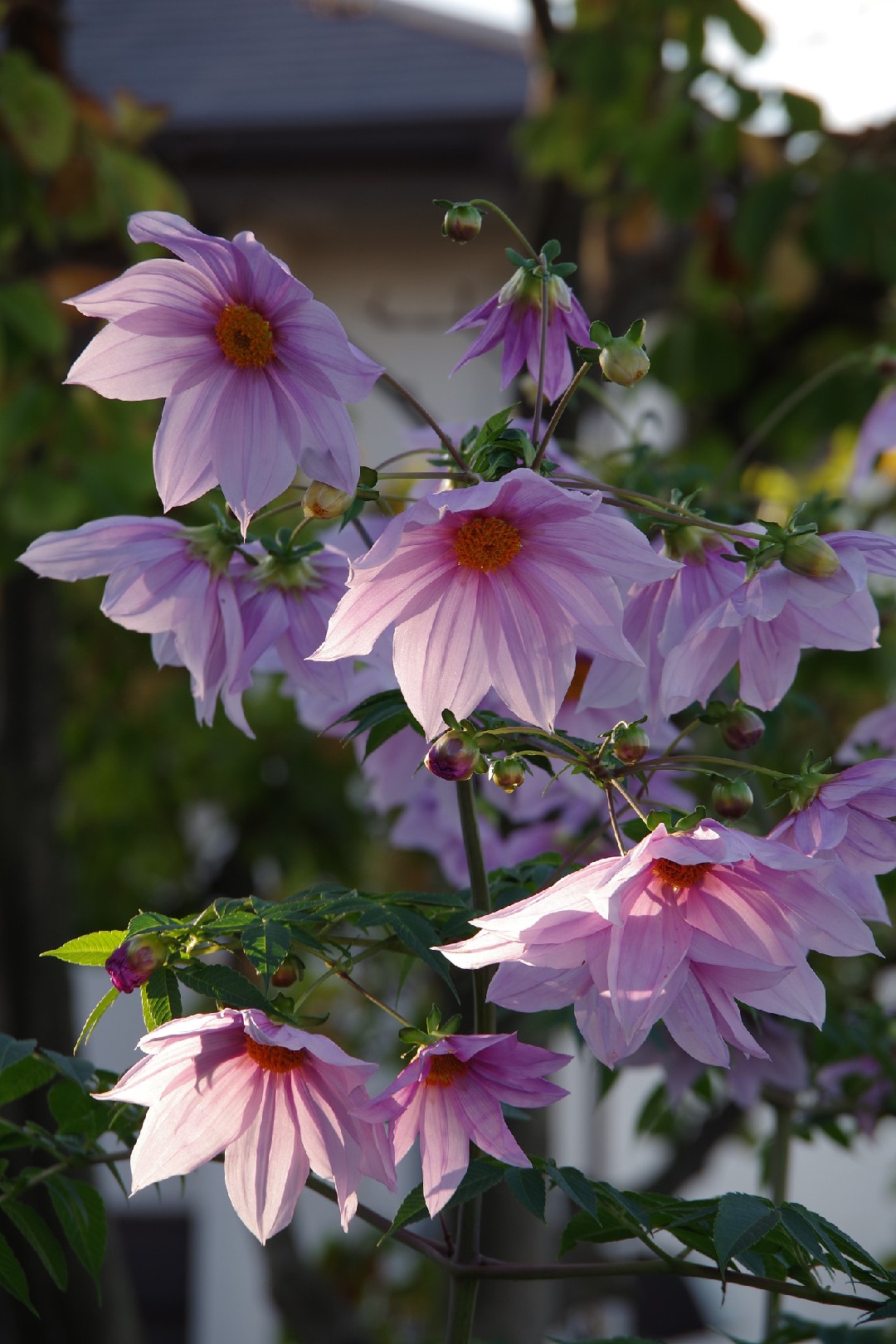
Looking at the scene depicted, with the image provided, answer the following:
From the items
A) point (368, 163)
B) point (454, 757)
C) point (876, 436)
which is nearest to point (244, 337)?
point (454, 757)

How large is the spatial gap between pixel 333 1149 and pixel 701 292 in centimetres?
236

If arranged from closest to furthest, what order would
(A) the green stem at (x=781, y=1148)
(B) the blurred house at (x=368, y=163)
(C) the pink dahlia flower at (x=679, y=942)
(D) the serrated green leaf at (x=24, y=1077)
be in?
(C) the pink dahlia flower at (x=679, y=942) < (D) the serrated green leaf at (x=24, y=1077) < (A) the green stem at (x=781, y=1148) < (B) the blurred house at (x=368, y=163)

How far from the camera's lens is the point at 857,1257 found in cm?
72

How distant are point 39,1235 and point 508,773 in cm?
39

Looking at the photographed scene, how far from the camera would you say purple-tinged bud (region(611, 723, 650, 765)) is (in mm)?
692

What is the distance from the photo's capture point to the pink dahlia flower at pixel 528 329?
76cm

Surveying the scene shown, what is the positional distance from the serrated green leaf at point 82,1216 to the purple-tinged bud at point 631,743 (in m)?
0.41

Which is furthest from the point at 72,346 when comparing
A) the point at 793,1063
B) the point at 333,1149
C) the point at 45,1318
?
the point at 333,1149

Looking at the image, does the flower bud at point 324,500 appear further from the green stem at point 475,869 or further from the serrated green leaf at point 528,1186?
the serrated green leaf at point 528,1186

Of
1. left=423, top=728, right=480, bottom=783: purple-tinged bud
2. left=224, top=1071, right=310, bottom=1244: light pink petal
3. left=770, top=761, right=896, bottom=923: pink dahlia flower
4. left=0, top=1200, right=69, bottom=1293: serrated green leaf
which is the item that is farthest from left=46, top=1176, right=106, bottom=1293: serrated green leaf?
left=770, top=761, right=896, bottom=923: pink dahlia flower

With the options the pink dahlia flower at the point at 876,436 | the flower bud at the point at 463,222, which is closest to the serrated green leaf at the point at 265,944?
the flower bud at the point at 463,222

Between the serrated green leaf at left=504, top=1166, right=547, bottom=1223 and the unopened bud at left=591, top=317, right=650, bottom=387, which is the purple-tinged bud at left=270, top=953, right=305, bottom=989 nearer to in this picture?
the serrated green leaf at left=504, top=1166, right=547, bottom=1223

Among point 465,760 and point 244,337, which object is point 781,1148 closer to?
point 465,760

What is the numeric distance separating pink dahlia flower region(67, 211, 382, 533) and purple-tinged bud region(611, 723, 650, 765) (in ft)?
0.60
